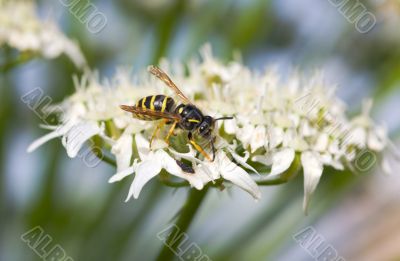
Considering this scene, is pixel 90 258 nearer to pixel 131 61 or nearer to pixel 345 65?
pixel 131 61

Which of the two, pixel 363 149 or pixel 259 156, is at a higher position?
pixel 363 149

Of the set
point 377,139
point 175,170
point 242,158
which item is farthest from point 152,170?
point 377,139

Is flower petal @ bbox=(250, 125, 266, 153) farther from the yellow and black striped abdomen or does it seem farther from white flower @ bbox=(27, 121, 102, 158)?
white flower @ bbox=(27, 121, 102, 158)

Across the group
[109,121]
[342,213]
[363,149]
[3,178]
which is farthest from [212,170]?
[342,213]

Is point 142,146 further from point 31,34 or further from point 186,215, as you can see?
point 31,34

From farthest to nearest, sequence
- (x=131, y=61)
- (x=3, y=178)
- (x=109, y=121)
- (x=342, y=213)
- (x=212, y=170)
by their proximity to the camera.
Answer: (x=342, y=213) < (x=131, y=61) < (x=3, y=178) < (x=109, y=121) < (x=212, y=170)

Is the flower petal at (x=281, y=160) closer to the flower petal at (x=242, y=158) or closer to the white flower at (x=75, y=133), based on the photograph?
the flower petal at (x=242, y=158)

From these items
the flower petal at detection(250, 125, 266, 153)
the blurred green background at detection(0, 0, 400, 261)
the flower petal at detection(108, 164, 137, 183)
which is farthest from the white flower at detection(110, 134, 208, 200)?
the blurred green background at detection(0, 0, 400, 261)
